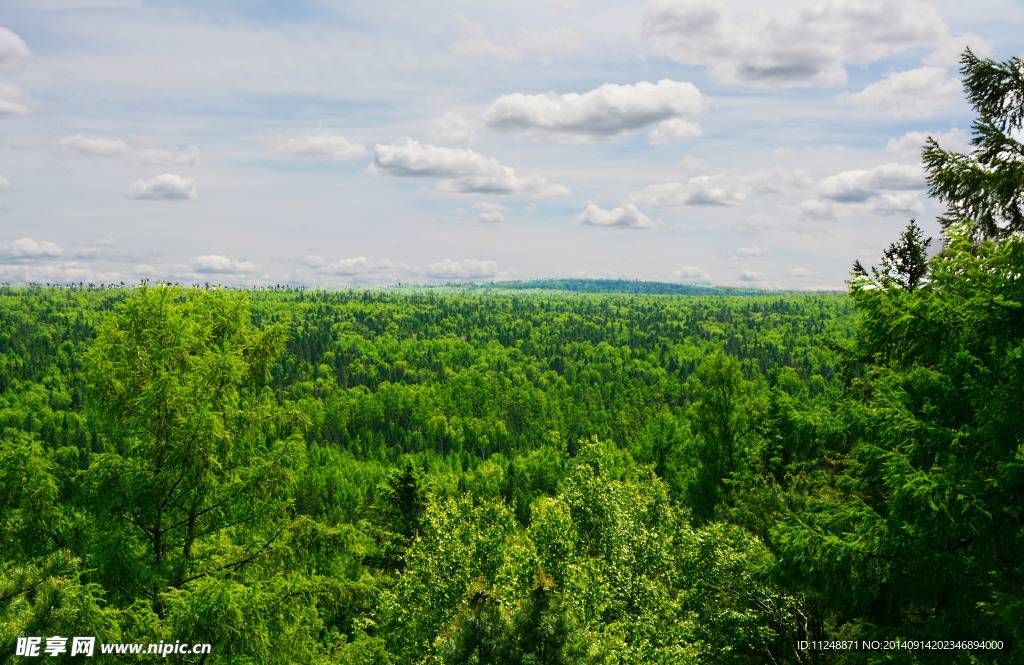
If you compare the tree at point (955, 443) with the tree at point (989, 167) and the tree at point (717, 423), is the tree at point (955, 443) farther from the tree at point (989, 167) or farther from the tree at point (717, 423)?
the tree at point (717, 423)

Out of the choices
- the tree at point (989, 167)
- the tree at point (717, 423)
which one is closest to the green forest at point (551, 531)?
the tree at point (989, 167)

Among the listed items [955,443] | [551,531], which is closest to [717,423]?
[551,531]

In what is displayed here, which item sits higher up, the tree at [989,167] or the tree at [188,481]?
the tree at [989,167]

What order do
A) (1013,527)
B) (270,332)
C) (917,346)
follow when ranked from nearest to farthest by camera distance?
(1013,527) < (917,346) < (270,332)

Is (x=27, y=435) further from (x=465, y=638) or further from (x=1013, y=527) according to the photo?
(x=1013, y=527)

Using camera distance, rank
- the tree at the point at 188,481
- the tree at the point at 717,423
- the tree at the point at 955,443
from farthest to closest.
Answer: the tree at the point at 717,423 < the tree at the point at 188,481 < the tree at the point at 955,443

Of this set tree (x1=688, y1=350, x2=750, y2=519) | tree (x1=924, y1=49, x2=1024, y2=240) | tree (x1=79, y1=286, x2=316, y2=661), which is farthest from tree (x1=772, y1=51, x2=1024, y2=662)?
tree (x1=688, y1=350, x2=750, y2=519)

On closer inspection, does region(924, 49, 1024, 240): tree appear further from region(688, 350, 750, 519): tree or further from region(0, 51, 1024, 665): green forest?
region(688, 350, 750, 519): tree

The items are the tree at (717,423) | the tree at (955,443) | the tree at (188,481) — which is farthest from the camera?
the tree at (717,423)

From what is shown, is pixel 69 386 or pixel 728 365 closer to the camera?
pixel 728 365

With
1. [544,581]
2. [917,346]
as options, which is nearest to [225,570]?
[544,581]

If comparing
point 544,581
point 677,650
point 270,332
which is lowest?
point 677,650
